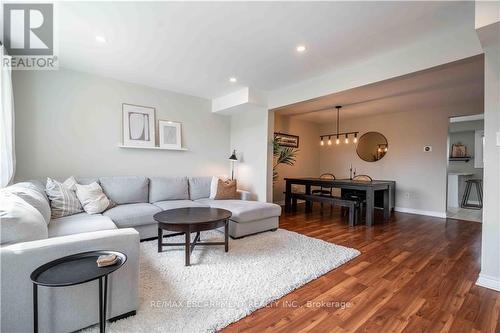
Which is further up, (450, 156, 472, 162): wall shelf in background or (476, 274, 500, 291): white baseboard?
(450, 156, 472, 162): wall shelf in background

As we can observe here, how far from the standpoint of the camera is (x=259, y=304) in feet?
5.62

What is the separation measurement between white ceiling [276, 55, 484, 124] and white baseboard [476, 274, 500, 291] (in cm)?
208

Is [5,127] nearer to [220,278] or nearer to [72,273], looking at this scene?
[72,273]

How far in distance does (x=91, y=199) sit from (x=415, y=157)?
6355 millimetres

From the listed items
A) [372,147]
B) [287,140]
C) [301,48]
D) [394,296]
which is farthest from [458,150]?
[394,296]

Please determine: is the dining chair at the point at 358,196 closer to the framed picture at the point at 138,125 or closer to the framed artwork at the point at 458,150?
the framed artwork at the point at 458,150

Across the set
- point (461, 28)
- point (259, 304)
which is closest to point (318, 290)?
point (259, 304)

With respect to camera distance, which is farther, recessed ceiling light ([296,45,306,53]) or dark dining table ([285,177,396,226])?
Result: dark dining table ([285,177,396,226])

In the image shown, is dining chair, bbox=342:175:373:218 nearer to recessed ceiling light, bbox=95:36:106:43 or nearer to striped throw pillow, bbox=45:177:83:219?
striped throw pillow, bbox=45:177:83:219

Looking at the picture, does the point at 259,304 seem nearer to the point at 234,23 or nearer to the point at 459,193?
the point at 234,23

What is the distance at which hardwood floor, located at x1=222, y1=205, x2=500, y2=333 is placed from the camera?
154cm

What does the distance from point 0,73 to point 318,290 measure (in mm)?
3775

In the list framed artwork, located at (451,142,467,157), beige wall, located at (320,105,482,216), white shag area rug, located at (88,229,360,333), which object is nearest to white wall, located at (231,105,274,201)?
white shag area rug, located at (88,229,360,333)

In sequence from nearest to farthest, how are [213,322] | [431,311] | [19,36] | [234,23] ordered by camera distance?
[213,322]
[431,311]
[234,23]
[19,36]
